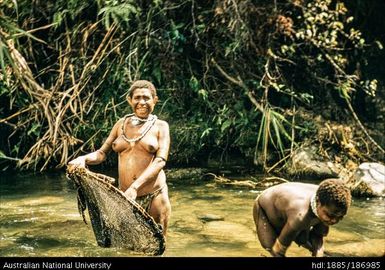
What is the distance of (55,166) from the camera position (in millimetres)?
8336

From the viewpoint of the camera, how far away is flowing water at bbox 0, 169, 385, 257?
15.1 feet

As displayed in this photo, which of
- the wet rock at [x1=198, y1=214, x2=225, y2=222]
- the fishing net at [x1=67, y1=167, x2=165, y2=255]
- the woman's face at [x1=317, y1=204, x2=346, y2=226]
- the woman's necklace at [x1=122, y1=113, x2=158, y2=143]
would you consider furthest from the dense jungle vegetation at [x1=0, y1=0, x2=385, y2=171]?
the woman's face at [x1=317, y1=204, x2=346, y2=226]

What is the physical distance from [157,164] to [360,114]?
565 cm

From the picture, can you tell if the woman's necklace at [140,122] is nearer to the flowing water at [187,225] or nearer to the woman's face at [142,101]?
the woman's face at [142,101]

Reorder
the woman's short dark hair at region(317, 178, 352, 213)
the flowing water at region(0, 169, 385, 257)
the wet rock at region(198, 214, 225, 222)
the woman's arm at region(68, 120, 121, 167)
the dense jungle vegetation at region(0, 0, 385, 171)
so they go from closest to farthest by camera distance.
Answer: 1. the woman's short dark hair at region(317, 178, 352, 213)
2. the woman's arm at region(68, 120, 121, 167)
3. the flowing water at region(0, 169, 385, 257)
4. the wet rock at region(198, 214, 225, 222)
5. the dense jungle vegetation at region(0, 0, 385, 171)

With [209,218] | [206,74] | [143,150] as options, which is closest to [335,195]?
[143,150]

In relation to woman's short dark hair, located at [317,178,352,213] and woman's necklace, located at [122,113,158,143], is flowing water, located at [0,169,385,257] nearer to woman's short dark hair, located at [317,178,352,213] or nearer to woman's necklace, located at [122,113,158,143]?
woman's necklace, located at [122,113,158,143]

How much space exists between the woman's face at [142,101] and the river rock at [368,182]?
11.8 ft

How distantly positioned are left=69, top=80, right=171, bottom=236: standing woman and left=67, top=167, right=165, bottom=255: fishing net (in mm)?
226

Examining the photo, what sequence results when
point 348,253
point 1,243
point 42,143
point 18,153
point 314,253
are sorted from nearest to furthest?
point 314,253 → point 348,253 → point 1,243 → point 42,143 → point 18,153

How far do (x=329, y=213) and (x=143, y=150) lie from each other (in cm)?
169

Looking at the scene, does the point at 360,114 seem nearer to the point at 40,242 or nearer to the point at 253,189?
the point at 253,189
